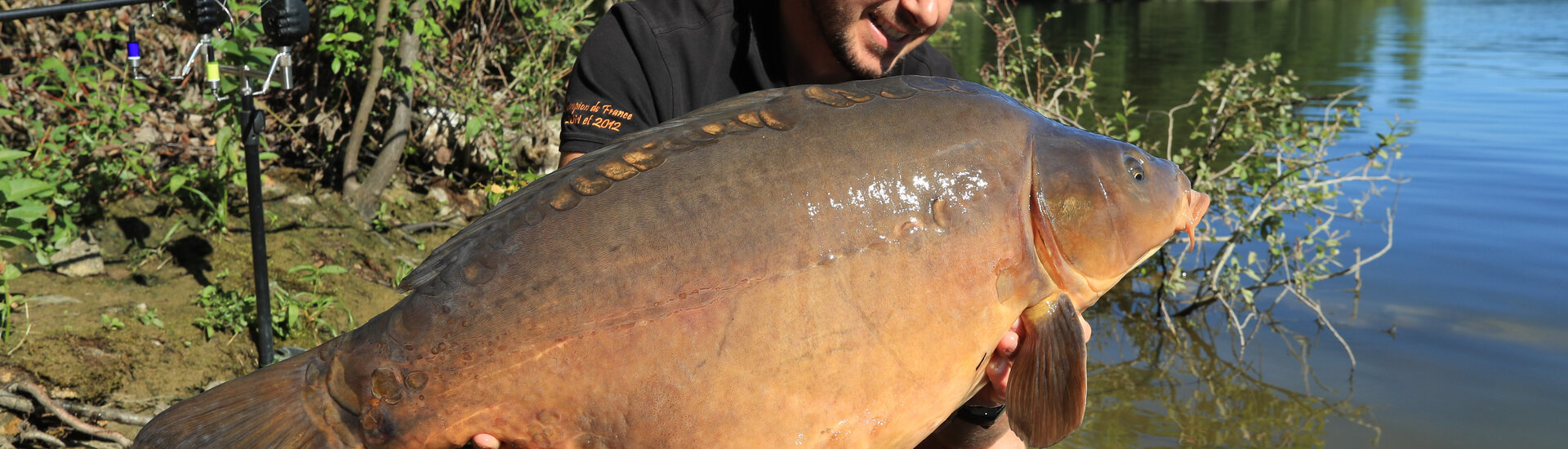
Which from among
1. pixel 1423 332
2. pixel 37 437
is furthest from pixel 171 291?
pixel 1423 332

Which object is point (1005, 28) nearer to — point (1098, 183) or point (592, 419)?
point (1098, 183)

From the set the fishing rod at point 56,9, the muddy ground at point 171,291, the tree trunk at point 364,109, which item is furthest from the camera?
the tree trunk at point 364,109

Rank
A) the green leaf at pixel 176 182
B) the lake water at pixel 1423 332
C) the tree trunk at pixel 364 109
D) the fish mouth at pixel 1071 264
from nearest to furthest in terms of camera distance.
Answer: the fish mouth at pixel 1071 264 < the green leaf at pixel 176 182 < the tree trunk at pixel 364 109 < the lake water at pixel 1423 332

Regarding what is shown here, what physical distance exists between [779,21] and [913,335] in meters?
1.01

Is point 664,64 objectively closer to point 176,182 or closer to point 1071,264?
point 1071,264

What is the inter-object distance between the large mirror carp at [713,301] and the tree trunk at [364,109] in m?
2.87

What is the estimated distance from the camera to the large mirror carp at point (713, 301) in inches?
52.2

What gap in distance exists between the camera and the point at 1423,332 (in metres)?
5.11

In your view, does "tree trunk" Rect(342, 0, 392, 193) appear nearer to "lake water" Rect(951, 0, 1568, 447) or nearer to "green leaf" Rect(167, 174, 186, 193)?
"green leaf" Rect(167, 174, 186, 193)

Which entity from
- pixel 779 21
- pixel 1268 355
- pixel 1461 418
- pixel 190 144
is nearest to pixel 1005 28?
pixel 1268 355

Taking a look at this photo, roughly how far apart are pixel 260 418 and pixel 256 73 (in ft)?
6.06

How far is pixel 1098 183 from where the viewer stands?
155 cm

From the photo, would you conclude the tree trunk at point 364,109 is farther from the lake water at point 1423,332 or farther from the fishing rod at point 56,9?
the lake water at point 1423,332

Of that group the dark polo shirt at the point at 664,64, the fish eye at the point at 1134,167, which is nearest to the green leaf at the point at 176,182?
the dark polo shirt at the point at 664,64
